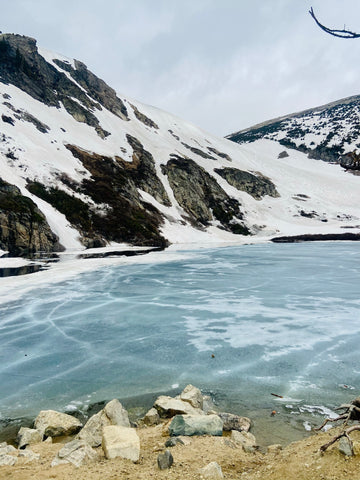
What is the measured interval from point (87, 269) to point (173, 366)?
68.6 feet

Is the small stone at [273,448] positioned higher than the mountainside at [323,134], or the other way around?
the mountainside at [323,134]

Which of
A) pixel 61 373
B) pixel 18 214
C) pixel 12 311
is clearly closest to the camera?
pixel 61 373

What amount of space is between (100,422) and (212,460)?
2292 millimetres

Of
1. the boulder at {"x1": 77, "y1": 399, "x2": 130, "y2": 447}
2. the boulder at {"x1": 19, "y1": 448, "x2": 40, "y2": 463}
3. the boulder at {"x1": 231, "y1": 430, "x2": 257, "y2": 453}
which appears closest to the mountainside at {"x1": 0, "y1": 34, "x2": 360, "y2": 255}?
the boulder at {"x1": 77, "y1": 399, "x2": 130, "y2": 447}

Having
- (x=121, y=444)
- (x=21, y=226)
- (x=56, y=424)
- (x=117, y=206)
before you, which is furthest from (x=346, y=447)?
(x=117, y=206)

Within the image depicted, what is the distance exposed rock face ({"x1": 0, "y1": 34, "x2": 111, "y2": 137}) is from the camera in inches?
3393

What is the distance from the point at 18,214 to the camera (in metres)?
39.5

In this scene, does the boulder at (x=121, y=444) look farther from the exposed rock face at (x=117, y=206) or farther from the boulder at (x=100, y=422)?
the exposed rock face at (x=117, y=206)

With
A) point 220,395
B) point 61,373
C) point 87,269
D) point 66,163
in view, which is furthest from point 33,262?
point 66,163

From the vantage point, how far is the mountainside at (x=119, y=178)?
1939 inches

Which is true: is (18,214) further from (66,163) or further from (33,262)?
(66,163)

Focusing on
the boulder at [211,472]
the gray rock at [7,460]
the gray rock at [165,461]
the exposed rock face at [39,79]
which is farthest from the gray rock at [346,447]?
the exposed rock face at [39,79]

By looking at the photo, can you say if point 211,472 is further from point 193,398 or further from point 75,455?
point 193,398

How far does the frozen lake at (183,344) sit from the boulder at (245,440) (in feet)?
4.07
